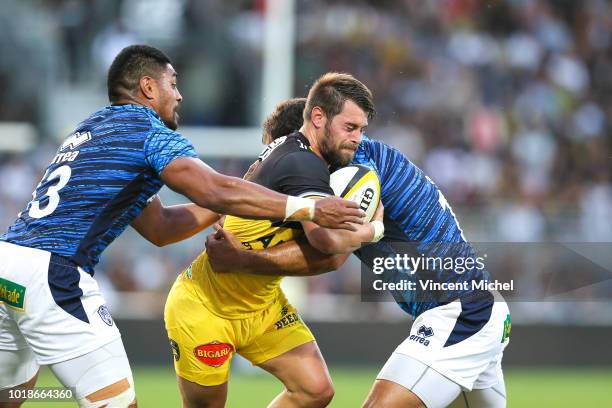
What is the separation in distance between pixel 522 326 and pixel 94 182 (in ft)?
33.5

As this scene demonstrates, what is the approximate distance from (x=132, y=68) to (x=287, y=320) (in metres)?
1.94

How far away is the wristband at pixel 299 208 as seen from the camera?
17.7 ft

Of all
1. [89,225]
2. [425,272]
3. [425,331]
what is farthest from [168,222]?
[425,331]

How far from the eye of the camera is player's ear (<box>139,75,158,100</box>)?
19.4ft

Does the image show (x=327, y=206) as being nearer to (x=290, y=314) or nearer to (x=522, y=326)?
(x=290, y=314)

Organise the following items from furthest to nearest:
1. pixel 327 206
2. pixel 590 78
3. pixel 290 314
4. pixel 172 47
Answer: pixel 590 78, pixel 172 47, pixel 290 314, pixel 327 206

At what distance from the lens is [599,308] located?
48.6 feet

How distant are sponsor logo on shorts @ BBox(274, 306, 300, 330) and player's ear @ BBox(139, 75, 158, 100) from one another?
5.55 ft

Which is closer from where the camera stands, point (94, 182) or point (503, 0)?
point (94, 182)

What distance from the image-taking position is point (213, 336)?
20.1ft

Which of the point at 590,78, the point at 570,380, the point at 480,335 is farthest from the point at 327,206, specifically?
the point at 590,78

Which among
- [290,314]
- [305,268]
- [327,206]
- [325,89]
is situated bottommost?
[290,314]

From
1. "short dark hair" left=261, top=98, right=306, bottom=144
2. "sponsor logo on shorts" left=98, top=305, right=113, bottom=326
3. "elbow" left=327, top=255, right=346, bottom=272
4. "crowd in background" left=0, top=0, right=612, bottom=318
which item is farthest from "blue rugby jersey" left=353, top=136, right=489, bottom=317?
"crowd in background" left=0, top=0, right=612, bottom=318

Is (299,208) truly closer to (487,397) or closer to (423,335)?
(423,335)
